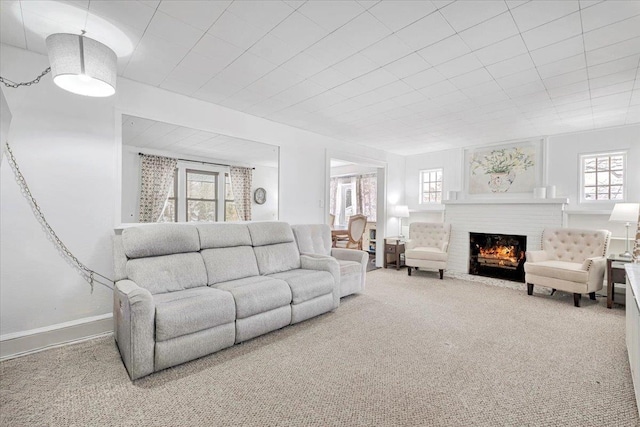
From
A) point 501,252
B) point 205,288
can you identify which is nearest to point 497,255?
point 501,252

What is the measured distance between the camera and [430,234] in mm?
5594

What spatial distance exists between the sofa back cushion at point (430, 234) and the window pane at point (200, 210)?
381cm

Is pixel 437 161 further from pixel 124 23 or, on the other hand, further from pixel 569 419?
pixel 124 23

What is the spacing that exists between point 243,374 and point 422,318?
6.58ft

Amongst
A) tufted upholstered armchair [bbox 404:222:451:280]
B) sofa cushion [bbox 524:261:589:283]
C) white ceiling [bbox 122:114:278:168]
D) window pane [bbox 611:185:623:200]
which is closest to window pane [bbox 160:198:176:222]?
white ceiling [bbox 122:114:278:168]

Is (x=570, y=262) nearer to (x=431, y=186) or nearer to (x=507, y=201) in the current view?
(x=507, y=201)

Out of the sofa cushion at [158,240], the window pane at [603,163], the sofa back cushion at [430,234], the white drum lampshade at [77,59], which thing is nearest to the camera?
the white drum lampshade at [77,59]

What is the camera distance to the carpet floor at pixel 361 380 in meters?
1.66

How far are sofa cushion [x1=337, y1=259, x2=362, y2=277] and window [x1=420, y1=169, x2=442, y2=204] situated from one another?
306 centimetres

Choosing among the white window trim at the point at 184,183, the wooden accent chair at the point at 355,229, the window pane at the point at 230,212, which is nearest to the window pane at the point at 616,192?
the wooden accent chair at the point at 355,229

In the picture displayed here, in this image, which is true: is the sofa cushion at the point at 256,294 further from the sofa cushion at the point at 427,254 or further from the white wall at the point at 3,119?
the sofa cushion at the point at 427,254

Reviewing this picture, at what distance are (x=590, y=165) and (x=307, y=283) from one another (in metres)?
4.86

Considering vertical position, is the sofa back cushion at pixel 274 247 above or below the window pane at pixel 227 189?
below

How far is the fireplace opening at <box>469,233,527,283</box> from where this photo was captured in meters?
5.14
